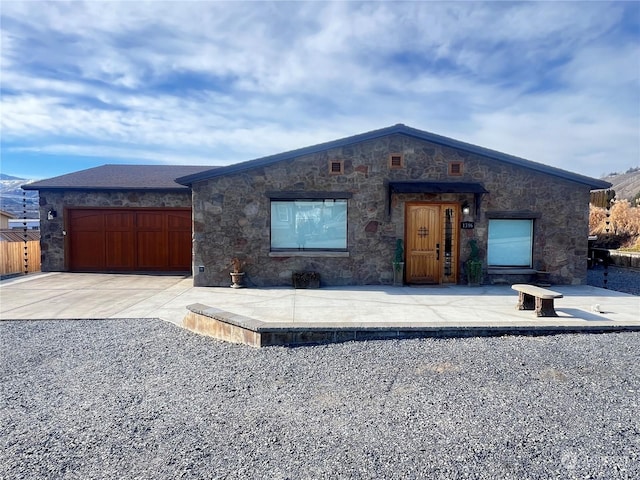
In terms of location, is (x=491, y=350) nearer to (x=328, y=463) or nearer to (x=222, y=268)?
(x=328, y=463)

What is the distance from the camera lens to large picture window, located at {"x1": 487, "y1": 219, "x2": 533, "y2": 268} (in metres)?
10.4

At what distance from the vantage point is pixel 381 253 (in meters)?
10.2

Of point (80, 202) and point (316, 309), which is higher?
point (80, 202)

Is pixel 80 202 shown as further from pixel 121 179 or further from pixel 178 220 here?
pixel 178 220

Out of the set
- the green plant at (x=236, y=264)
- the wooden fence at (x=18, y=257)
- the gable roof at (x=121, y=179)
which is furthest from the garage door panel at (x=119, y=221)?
the green plant at (x=236, y=264)

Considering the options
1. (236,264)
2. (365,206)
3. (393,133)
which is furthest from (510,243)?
(236,264)

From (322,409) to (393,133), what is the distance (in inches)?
307

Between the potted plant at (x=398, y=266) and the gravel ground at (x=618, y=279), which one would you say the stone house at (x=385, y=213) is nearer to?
the potted plant at (x=398, y=266)

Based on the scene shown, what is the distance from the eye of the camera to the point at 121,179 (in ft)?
45.2

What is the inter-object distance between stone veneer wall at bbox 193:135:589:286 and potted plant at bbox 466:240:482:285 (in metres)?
0.19

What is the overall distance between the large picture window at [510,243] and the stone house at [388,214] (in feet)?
0.09

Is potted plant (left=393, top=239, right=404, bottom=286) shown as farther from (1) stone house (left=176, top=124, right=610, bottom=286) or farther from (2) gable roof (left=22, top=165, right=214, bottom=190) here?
(2) gable roof (left=22, top=165, right=214, bottom=190)

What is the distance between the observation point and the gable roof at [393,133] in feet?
32.0

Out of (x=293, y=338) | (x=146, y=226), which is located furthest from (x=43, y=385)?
(x=146, y=226)
